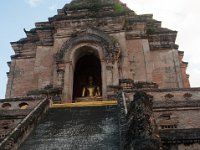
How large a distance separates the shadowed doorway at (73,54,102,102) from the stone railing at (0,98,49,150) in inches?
318

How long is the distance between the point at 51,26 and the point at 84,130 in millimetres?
11122

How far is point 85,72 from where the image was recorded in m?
22.8

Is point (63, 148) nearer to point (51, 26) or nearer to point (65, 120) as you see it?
point (65, 120)

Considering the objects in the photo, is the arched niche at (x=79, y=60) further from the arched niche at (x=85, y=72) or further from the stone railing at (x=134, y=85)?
the stone railing at (x=134, y=85)

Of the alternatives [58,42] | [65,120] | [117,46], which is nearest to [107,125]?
[65,120]

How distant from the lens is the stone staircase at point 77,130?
34.4 feet

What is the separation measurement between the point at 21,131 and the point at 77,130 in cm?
167

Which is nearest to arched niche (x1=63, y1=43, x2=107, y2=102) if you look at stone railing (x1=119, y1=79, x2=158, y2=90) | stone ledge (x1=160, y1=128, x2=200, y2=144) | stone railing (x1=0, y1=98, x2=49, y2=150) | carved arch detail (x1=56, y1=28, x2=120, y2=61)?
carved arch detail (x1=56, y1=28, x2=120, y2=61)

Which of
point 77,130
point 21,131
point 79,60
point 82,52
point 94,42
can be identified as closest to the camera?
point 21,131

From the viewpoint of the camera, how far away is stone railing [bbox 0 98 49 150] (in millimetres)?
10391

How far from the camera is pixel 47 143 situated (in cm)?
1076

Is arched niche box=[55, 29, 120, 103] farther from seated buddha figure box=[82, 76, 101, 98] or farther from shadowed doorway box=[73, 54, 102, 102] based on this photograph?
shadowed doorway box=[73, 54, 102, 102]

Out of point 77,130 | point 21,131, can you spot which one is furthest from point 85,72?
point 21,131

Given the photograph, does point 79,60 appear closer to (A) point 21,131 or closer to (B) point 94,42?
(B) point 94,42
